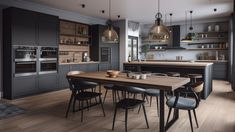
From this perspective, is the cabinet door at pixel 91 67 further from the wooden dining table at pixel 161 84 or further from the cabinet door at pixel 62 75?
the wooden dining table at pixel 161 84

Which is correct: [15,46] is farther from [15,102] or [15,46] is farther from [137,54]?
[137,54]

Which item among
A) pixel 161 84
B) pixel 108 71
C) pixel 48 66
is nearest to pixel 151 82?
pixel 161 84

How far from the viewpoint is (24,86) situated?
16.1ft

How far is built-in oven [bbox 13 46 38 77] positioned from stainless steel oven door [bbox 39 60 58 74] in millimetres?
226

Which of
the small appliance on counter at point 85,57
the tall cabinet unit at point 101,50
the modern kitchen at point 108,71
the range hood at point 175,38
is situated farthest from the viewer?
the range hood at point 175,38

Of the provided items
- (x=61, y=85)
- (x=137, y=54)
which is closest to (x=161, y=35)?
(x=61, y=85)

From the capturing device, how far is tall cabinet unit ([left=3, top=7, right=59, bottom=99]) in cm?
466

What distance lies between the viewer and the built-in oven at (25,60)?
4742 millimetres

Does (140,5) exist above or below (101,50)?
above

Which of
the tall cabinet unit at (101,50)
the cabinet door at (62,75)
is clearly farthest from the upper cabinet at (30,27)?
the tall cabinet unit at (101,50)

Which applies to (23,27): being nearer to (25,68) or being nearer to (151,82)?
(25,68)

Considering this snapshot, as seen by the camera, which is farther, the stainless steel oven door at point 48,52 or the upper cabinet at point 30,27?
the stainless steel oven door at point 48,52

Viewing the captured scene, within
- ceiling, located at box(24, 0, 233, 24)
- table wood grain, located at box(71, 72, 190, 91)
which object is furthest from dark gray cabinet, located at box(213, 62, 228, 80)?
table wood grain, located at box(71, 72, 190, 91)

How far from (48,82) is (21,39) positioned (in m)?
1.46
